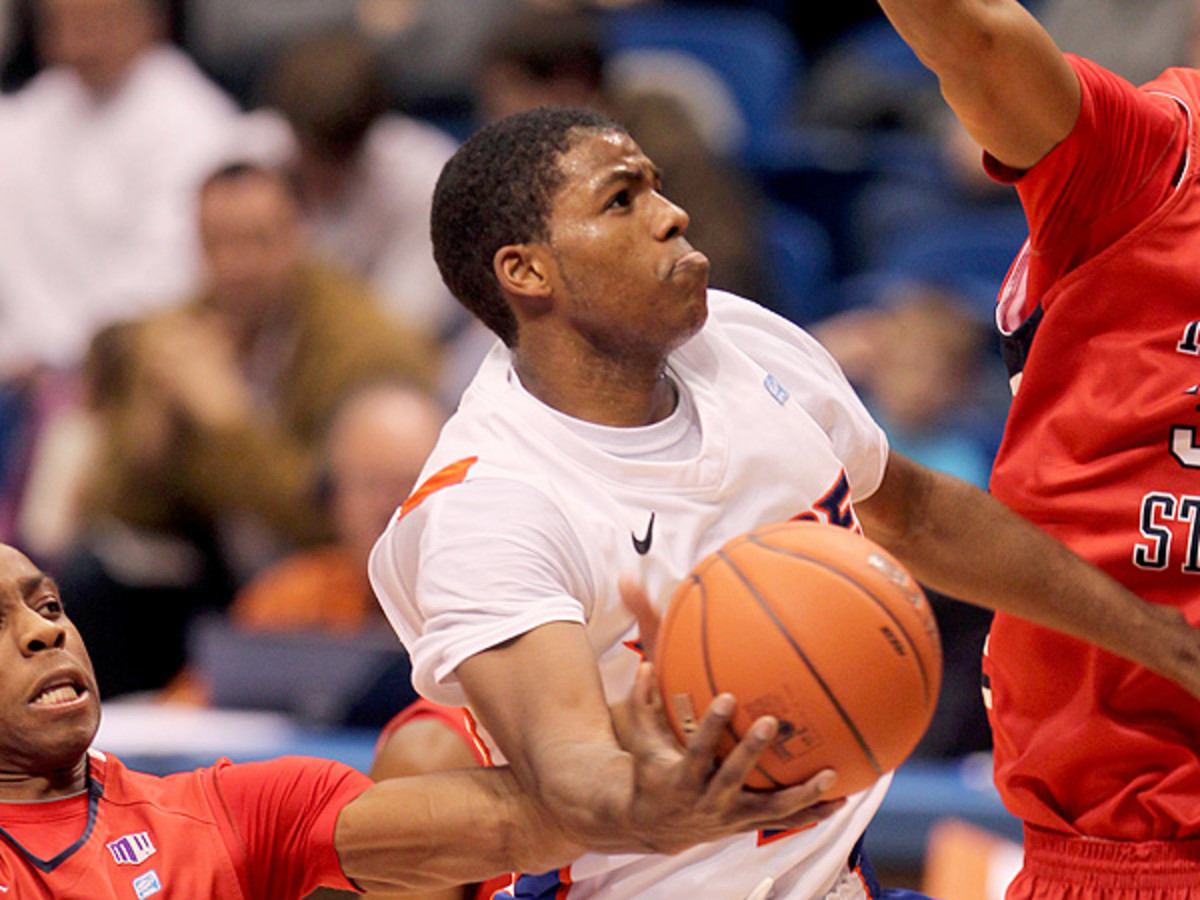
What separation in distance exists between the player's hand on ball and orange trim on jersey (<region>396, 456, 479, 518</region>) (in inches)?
20.4

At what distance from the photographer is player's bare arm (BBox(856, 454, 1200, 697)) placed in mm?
2936

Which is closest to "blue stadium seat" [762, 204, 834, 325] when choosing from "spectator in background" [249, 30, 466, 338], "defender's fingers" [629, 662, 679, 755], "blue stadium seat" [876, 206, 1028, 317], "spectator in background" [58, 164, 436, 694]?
"blue stadium seat" [876, 206, 1028, 317]

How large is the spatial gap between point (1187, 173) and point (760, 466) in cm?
88

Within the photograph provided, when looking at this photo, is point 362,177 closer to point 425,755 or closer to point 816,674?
point 425,755

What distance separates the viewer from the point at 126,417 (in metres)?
6.63

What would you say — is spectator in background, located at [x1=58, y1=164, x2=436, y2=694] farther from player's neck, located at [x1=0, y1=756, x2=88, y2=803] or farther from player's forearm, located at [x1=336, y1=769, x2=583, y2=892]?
player's forearm, located at [x1=336, y1=769, x2=583, y2=892]

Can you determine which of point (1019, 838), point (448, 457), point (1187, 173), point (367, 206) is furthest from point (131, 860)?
point (367, 206)

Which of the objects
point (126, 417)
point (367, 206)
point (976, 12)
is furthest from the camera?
point (367, 206)

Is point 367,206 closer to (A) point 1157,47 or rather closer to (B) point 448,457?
(A) point 1157,47

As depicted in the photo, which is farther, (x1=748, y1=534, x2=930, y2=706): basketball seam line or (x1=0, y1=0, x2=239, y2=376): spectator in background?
(x1=0, y1=0, x2=239, y2=376): spectator in background

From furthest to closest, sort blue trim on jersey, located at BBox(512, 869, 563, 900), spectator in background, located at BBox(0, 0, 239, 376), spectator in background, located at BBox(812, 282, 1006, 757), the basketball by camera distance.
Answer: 1. spectator in background, located at BBox(0, 0, 239, 376)
2. spectator in background, located at BBox(812, 282, 1006, 757)
3. blue trim on jersey, located at BBox(512, 869, 563, 900)
4. the basketball

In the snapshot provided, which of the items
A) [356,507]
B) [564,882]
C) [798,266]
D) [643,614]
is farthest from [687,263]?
[798,266]

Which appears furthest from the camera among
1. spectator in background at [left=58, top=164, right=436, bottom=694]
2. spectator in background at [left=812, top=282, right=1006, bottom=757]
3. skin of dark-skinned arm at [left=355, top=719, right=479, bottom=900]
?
spectator in background at [left=812, top=282, right=1006, bottom=757]

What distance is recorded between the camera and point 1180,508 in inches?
119
